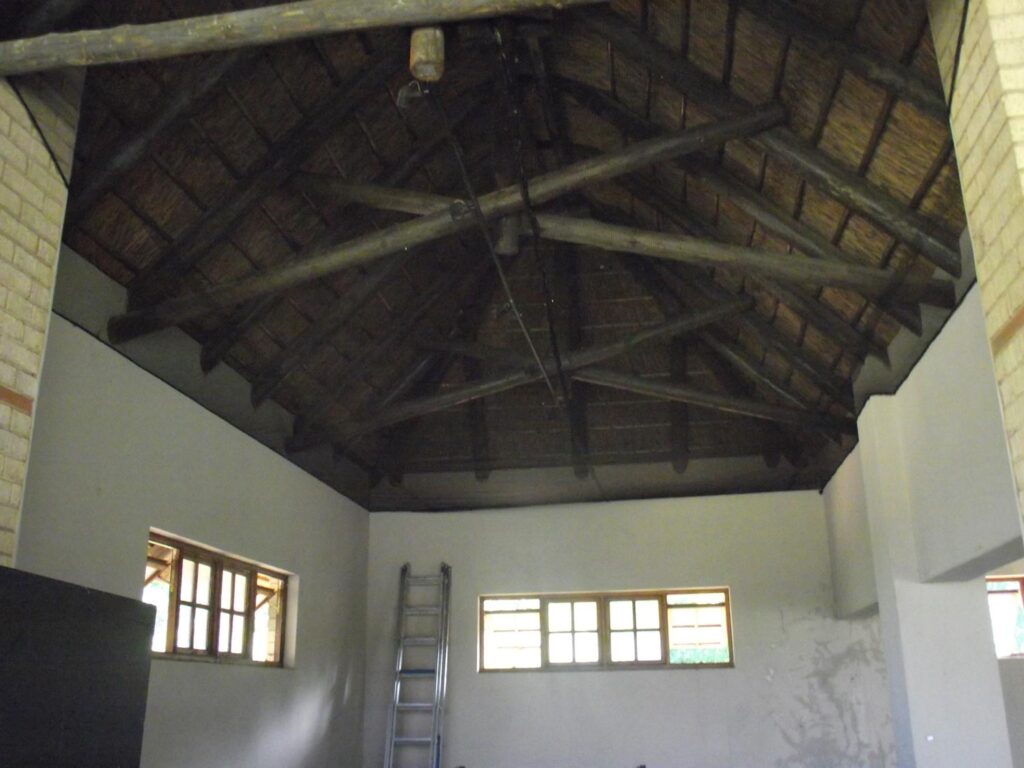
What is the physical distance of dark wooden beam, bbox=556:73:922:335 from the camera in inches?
236

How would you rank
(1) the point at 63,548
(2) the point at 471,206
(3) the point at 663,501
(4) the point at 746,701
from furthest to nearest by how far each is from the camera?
1. (3) the point at 663,501
2. (4) the point at 746,701
3. (2) the point at 471,206
4. (1) the point at 63,548

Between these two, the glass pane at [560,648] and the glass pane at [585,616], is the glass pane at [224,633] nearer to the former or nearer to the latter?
the glass pane at [560,648]

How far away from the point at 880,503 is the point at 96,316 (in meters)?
5.03

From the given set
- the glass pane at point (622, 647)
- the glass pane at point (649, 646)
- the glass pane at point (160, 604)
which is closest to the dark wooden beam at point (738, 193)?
the glass pane at point (649, 646)

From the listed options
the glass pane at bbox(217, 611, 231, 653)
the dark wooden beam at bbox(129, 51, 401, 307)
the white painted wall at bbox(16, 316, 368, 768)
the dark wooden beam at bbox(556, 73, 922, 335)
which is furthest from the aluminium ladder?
the dark wooden beam at bbox(556, 73, 922, 335)

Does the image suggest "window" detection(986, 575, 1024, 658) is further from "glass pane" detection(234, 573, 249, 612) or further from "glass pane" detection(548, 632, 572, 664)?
"glass pane" detection(234, 573, 249, 612)

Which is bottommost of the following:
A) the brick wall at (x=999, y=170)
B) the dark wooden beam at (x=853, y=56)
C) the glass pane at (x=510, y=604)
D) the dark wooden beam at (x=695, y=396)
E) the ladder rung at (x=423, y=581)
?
the glass pane at (x=510, y=604)

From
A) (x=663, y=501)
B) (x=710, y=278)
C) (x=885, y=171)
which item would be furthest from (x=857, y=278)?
(x=663, y=501)

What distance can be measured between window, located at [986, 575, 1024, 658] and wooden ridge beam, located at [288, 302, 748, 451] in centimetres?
332

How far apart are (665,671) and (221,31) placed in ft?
21.6

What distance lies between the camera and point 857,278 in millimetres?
5605

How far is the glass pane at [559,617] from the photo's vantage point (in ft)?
29.8

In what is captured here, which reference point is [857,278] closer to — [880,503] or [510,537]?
[880,503]

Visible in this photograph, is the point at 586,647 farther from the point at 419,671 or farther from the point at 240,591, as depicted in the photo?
the point at 240,591
